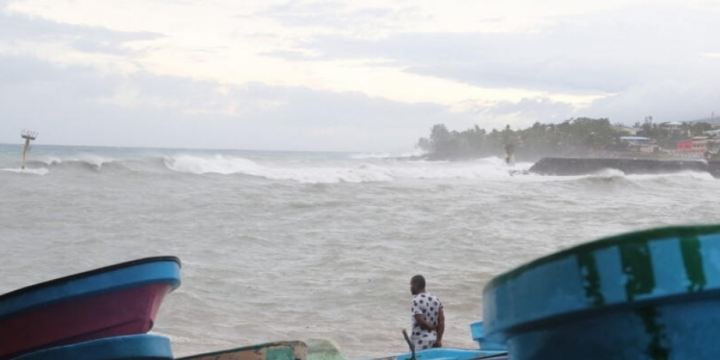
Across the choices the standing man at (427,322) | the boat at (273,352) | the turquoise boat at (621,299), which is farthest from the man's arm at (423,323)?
the turquoise boat at (621,299)

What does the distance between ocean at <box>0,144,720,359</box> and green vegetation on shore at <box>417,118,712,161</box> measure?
3278cm

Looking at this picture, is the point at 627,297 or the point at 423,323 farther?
the point at 423,323

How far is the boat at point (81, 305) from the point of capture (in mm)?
4969

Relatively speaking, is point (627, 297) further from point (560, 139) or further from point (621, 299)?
point (560, 139)

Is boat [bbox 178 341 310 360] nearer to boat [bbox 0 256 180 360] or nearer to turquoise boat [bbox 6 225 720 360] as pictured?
boat [bbox 0 256 180 360]

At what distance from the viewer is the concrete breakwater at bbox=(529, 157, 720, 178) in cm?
4547

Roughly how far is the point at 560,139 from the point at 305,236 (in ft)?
187

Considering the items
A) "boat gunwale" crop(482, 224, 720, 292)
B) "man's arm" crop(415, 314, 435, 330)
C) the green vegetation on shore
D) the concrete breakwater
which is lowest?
"man's arm" crop(415, 314, 435, 330)

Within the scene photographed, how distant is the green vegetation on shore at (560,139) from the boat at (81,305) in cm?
6062

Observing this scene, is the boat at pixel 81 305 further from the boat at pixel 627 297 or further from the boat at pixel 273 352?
the boat at pixel 627 297

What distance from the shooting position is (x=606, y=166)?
47.8 meters

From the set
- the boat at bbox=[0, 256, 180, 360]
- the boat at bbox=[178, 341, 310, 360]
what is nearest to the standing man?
the boat at bbox=[0, 256, 180, 360]

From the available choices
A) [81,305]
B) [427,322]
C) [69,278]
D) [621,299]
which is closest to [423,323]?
[427,322]

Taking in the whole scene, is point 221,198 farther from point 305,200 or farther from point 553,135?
point 553,135
